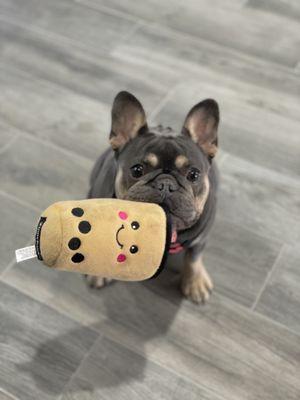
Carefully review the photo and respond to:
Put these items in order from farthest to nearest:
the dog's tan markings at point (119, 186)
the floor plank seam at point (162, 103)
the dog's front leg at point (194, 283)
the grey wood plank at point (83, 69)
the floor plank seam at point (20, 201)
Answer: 1. the grey wood plank at point (83, 69)
2. the floor plank seam at point (162, 103)
3. the floor plank seam at point (20, 201)
4. the dog's front leg at point (194, 283)
5. the dog's tan markings at point (119, 186)

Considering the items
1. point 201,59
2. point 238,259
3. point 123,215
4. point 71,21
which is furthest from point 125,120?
point 71,21

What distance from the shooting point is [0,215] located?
71.1 inches

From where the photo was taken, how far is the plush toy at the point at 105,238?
1002 millimetres

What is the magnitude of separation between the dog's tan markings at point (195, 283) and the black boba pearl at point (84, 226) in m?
0.61

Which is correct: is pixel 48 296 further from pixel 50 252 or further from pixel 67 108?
pixel 67 108

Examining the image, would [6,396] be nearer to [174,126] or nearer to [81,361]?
[81,361]

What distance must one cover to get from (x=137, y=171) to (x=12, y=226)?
677 millimetres

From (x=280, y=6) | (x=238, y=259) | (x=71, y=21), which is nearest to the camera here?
(x=238, y=259)

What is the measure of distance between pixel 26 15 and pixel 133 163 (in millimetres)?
1670

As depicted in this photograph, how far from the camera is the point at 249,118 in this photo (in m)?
2.19

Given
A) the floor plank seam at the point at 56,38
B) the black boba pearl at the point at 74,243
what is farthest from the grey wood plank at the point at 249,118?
the black boba pearl at the point at 74,243

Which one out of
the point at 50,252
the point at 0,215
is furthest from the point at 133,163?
the point at 0,215

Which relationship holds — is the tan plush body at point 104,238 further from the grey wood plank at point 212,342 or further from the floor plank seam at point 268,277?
the floor plank seam at point 268,277

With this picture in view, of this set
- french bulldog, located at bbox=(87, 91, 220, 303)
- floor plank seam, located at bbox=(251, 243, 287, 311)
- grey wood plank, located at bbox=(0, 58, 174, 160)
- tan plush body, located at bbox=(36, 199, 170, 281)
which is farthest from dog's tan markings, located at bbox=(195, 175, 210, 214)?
grey wood plank, located at bbox=(0, 58, 174, 160)
